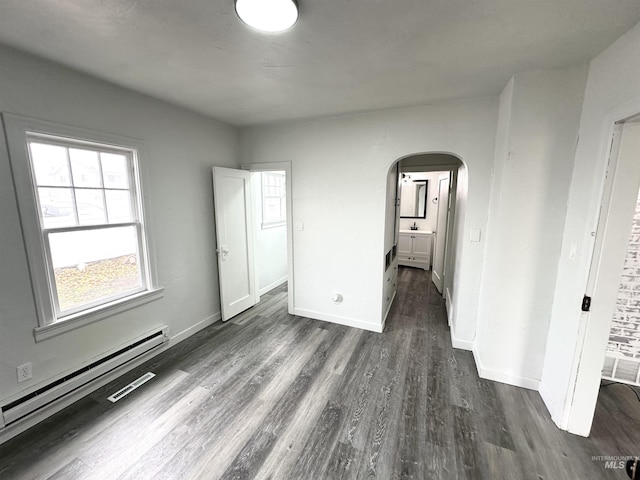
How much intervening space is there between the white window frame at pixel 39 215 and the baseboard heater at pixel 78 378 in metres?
0.37

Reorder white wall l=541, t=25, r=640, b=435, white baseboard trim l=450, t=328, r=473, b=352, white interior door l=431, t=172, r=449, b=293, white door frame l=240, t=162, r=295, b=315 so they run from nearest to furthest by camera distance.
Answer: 1. white wall l=541, t=25, r=640, b=435
2. white baseboard trim l=450, t=328, r=473, b=352
3. white door frame l=240, t=162, r=295, b=315
4. white interior door l=431, t=172, r=449, b=293

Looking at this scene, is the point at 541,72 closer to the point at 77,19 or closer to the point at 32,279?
the point at 77,19

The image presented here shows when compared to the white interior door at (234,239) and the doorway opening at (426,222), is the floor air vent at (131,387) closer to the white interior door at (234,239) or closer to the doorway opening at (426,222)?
the white interior door at (234,239)

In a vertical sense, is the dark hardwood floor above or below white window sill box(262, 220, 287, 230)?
below

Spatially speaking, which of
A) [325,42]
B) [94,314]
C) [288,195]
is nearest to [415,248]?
[288,195]

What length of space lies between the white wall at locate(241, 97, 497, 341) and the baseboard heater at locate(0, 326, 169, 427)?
1764 mm

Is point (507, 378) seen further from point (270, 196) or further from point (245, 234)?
point (270, 196)

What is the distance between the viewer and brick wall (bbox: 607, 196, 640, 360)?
80.4 inches

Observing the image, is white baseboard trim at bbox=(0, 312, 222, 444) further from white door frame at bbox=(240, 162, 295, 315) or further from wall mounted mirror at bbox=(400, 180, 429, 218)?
wall mounted mirror at bbox=(400, 180, 429, 218)

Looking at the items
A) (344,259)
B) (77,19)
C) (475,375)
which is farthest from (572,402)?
(77,19)

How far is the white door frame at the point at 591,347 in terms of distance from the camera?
153 cm

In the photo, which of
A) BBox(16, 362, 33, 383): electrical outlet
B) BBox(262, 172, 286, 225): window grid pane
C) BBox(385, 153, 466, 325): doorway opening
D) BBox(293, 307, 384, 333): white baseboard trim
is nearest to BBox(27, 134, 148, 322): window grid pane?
BBox(16, 362, 33, 383): electrical outlet

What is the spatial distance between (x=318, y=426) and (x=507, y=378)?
68.1 inches

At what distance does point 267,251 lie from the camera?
182 inches
